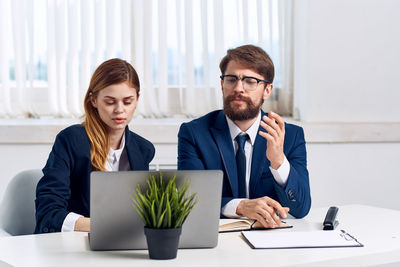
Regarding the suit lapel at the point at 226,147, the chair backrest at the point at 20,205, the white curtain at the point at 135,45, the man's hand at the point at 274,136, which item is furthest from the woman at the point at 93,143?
the white curtain at the point at 135,45

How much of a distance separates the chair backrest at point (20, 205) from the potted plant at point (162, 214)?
94cm

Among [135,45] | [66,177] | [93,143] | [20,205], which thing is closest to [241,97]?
[93,143]

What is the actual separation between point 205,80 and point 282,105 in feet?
1.79

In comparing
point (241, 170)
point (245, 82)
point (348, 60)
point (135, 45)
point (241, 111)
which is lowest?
point (241, 170)

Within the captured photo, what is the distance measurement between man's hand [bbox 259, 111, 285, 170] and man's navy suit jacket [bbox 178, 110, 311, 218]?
0.11 m

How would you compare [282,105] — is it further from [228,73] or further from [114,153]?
[114,153]

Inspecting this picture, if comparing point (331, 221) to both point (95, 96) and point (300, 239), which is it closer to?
point (300, 239)

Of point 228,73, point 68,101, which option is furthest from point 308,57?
point 68,101

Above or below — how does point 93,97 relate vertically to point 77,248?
above

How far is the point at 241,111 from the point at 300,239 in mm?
732

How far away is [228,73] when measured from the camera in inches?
85.8

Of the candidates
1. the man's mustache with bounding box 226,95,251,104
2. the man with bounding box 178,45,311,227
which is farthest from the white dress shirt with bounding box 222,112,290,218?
the man's mustache with bounding box 226,95,251,104

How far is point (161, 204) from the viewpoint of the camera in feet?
4.24

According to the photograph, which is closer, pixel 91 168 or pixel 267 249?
pixel 267 249
